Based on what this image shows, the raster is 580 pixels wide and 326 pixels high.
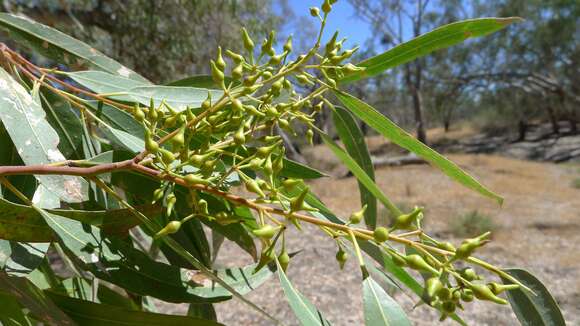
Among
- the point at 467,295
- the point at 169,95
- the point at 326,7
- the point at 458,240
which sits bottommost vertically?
the point at 458,240

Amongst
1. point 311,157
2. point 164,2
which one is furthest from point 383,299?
point 311,157

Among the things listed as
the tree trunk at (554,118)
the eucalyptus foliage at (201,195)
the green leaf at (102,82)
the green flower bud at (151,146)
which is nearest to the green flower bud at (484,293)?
the eucalyptus foliage at (201,195)

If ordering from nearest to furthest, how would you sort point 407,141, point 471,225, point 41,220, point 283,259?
point 283,259, point 41,220, point 407,141, point 471,225

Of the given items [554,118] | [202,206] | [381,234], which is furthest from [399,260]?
[554,118]

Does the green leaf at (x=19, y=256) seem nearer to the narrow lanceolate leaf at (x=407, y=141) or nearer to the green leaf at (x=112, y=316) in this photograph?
the green leaf at (x=112, y=316)

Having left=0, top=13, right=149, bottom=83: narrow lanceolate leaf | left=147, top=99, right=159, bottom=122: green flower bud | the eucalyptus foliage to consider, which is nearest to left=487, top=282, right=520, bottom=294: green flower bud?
the eucalyptus foliage

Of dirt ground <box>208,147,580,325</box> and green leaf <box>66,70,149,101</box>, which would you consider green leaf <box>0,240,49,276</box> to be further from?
dirt ground <box>208,147,580,325</box>

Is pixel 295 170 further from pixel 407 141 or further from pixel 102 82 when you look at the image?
pixel 102 82
